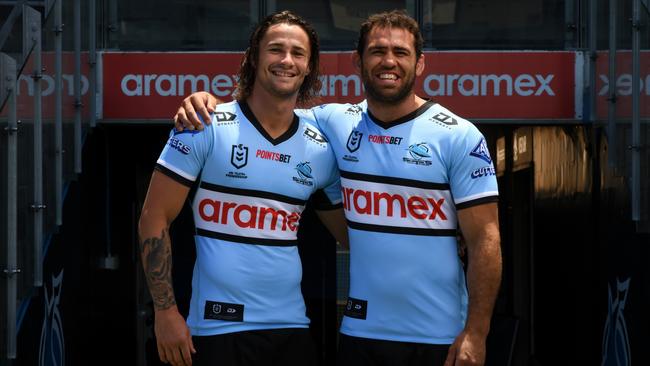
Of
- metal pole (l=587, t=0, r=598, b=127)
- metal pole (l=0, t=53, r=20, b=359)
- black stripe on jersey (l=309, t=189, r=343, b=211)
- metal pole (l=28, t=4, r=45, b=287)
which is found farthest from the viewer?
metal pole (l=587, t=0, r=598, b=127)

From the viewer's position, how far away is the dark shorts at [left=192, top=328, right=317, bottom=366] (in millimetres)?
3807

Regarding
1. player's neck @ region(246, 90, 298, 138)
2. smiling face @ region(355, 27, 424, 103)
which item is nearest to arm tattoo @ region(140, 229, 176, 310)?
player's neck @ region(246, 90, 298, 138)

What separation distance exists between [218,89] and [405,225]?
417cm

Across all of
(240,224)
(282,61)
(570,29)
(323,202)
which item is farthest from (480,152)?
(570,29)

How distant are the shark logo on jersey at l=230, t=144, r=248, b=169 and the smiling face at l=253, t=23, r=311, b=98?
244 mm

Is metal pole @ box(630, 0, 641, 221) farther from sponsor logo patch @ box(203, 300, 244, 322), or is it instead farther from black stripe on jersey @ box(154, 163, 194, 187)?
black stripe on jersey @ box(154, 163, 194, 187)

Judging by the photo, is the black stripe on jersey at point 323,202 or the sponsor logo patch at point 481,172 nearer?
the sponsor logo patch at point 481,172

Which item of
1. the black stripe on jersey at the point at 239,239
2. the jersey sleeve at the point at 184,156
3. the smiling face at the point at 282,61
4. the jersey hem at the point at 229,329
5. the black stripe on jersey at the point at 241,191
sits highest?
the smiling face at the point at 282,61

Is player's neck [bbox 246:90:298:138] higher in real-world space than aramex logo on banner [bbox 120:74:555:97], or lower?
lower

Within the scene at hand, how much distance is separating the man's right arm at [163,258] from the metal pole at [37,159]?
2.47m

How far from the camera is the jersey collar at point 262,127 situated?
3.94 metres

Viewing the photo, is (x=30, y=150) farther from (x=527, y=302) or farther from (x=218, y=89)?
(x=527, y=302)

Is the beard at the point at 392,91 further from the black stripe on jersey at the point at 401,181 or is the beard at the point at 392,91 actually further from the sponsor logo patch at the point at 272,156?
the sponsor logo patch at the point at 272,156

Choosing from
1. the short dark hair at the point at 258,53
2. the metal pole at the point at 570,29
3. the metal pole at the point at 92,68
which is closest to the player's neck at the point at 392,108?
the short dark hair at the point at 258,53
